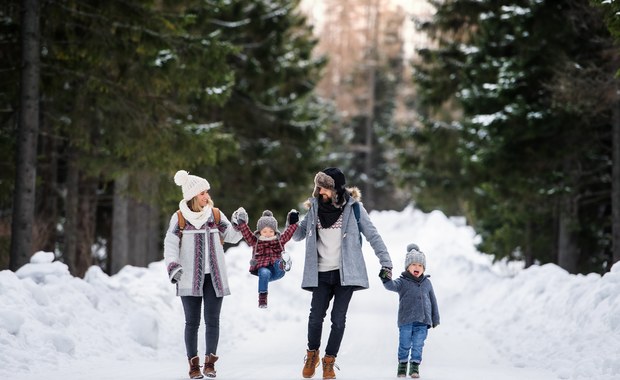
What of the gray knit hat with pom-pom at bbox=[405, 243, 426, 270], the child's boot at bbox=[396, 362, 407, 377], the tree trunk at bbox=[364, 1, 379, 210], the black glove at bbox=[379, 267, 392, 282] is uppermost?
the tree trunk at bbox=[364, 1, 379, 210]

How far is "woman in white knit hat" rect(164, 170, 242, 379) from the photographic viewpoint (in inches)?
284

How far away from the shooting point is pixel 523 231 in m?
20.5

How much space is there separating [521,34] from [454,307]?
20.5ft

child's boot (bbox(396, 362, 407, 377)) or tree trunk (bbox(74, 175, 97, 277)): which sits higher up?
tree trunk (bbox(74, 175, 97, 277))

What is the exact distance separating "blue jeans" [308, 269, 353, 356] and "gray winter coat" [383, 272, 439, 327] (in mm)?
714

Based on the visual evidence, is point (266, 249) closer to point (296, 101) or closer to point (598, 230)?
point (598, 230)

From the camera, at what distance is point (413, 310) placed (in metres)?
7.97

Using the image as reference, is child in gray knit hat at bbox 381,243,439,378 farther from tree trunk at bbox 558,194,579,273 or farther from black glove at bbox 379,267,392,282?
tree trunk at bbox 558,194,579,273

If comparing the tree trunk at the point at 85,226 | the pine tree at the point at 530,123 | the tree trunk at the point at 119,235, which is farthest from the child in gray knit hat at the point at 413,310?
the tree trunk at the point at 85,226

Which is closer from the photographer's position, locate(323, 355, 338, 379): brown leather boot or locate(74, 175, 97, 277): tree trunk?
locate(323, 355, 338, 379): brown leather boot

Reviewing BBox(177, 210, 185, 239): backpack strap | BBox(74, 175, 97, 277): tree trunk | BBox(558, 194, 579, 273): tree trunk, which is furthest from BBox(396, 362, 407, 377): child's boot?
BBox(74, 175, 97, 277): tree trunk

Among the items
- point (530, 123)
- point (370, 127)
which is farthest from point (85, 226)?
point (370, 127)

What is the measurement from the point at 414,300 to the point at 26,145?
6.90 metres

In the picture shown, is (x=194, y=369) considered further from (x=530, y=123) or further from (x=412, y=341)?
(x=530, y=123)
